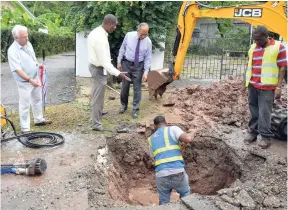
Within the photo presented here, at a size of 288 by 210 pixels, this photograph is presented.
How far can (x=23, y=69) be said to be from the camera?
18.8ft

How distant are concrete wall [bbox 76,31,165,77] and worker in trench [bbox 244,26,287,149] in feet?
21.9

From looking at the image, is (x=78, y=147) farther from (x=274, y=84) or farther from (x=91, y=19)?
(x=91, y=19)

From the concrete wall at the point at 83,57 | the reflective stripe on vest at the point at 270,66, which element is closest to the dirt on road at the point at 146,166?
the reflective stripe on vest at the point at 270,66

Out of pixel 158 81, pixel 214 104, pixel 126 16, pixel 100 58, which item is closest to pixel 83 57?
pixel 126 16

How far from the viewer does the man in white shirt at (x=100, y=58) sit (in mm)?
5633

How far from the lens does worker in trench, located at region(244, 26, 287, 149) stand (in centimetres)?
490

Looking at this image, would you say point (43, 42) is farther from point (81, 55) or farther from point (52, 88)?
point (52, 88)

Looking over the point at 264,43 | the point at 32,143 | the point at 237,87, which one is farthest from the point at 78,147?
the point at 237,87

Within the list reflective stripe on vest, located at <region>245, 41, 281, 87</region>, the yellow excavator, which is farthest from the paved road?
reflective stripe on vest, located at <region>245, 41, 281, 87</region>

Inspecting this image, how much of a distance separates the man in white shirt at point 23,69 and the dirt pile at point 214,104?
303cm

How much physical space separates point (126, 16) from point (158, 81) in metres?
3.17

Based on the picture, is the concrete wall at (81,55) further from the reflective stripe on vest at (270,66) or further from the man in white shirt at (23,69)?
the reflective stripe on vest at (270,66)

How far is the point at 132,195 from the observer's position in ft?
18.7

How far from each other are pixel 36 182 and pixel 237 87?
6256 mm
